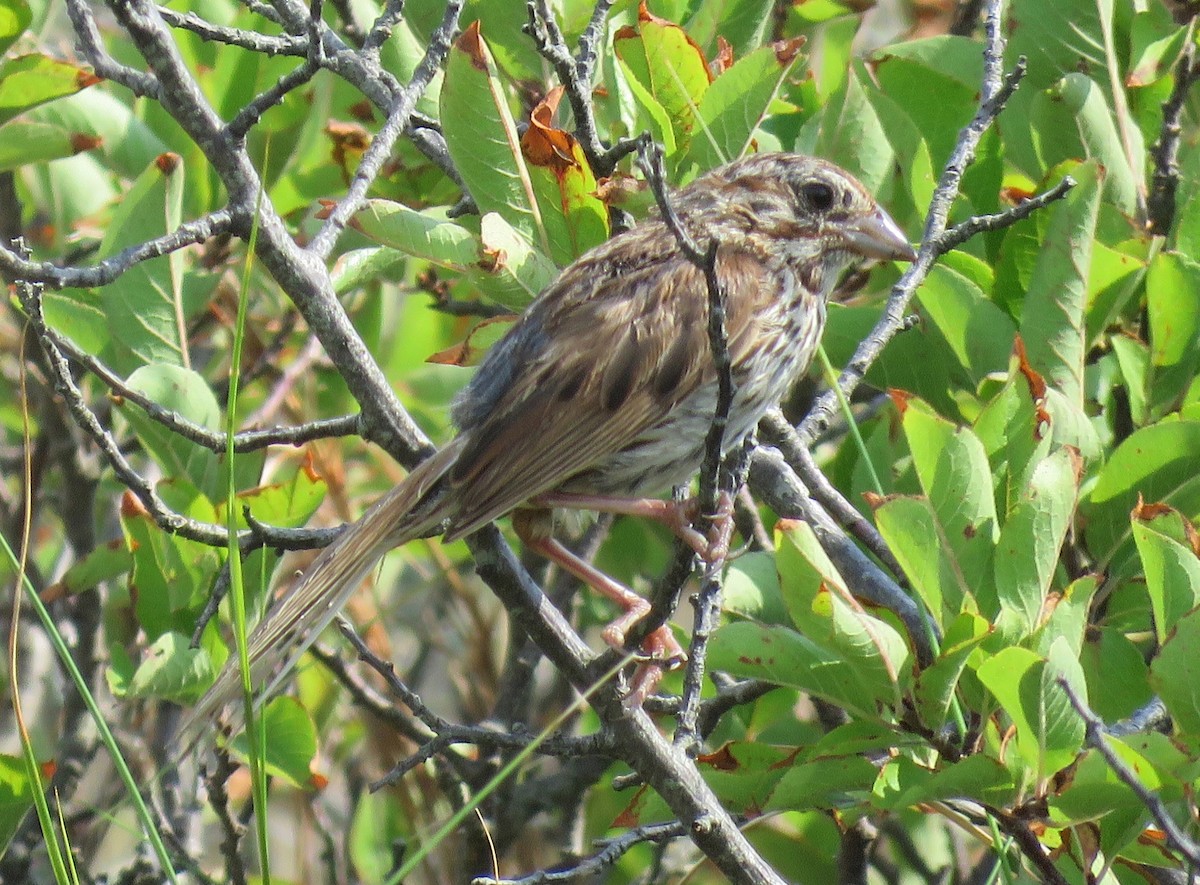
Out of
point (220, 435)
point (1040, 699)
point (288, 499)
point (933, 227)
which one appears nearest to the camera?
point (1040, 699)

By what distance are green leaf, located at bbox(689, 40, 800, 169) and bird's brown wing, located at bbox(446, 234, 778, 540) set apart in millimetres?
281

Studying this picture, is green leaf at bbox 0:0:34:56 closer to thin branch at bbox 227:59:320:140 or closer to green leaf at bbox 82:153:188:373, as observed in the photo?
green leaf at bbox 82:153:188:373

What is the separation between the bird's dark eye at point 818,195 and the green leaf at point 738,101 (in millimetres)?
305

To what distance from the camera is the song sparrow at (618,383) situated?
350 centimetres

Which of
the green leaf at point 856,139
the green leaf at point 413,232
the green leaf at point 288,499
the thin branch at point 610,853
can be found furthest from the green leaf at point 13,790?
the green leaf at point 856,139

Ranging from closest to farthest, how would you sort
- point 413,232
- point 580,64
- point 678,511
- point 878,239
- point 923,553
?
point 923,553, point 678,511, point 413,232, point 580,64, point 878,239

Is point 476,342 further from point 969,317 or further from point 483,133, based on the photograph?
point 969,317

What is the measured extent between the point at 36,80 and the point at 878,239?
217cm

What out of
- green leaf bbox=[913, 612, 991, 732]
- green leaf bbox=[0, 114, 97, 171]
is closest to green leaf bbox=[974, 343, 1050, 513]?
green leaf bbox=[913, 612, 991, 732]

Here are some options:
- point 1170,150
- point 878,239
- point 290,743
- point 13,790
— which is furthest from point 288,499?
point 1170,150

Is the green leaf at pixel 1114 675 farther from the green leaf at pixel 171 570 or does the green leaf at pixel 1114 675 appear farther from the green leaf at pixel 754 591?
the green leaf at pixel 171 570

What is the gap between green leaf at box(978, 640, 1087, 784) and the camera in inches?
102

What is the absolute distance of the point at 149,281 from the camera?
3951mm

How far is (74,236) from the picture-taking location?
15.7 ft
